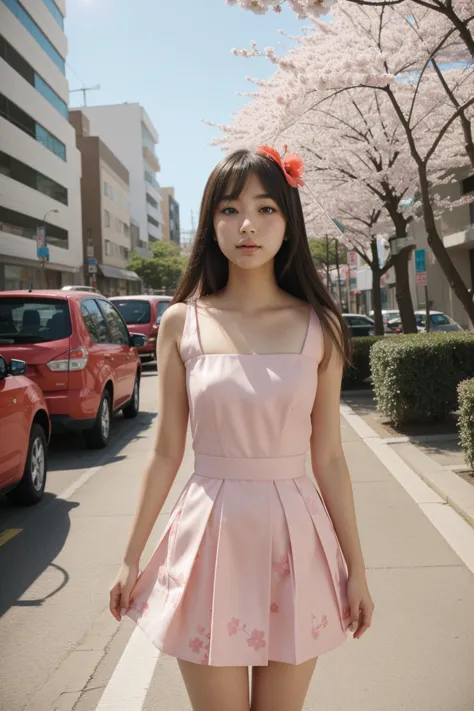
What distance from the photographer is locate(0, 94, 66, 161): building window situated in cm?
4175

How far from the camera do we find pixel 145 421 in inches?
484

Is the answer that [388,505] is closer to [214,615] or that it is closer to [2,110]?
[214,615]

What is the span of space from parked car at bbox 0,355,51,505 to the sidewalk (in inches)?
101

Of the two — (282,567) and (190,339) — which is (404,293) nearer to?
(190,339)

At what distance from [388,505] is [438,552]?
52.1 inches

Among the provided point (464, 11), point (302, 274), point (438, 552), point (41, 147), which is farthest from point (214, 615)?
point (41, 147)

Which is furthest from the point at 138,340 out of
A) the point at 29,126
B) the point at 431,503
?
the point at 29,126

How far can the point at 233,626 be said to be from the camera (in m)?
1.93

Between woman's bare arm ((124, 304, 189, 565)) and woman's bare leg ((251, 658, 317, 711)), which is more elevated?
woman's bare arm ((124, 304, 189, 565))

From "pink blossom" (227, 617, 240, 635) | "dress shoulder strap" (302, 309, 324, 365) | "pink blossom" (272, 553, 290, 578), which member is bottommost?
"pink blossom" (227, 617, 240, 635)

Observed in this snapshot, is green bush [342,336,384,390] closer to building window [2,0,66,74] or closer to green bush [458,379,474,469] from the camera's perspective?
green bush [458,379,474,469]

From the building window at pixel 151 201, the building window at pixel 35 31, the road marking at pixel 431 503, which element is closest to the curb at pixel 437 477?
the road marking at pixel 431 503

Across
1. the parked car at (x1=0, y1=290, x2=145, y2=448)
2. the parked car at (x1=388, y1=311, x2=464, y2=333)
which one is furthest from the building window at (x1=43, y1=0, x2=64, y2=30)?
the parked car at (x1=0, y1=290, x2=145, y2=448)

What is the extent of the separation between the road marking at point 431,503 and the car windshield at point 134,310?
13748 millimetres
